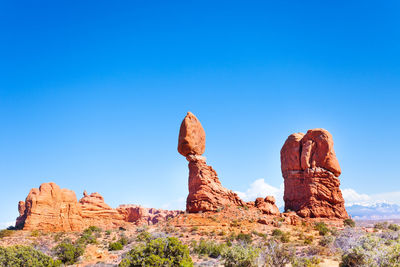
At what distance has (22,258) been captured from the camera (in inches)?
711

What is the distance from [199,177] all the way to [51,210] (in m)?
18.9

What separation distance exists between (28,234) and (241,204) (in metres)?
23.9

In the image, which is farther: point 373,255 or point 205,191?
point 205,191

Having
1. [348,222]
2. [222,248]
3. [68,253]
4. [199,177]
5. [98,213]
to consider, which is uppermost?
[199,177]

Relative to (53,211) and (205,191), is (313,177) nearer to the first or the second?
(205,191)

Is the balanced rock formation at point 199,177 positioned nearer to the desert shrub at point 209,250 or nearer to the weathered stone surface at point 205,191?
the weathered stone surface at point 205,191

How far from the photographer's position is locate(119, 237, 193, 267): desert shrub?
1559 cm

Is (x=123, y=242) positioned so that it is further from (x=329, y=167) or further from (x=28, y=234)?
(x=329, y=167)

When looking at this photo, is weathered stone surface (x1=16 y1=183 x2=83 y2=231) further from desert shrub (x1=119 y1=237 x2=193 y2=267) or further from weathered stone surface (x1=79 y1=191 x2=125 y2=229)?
desert shrub (x1=119 y1=237 x2=193 y2=267)

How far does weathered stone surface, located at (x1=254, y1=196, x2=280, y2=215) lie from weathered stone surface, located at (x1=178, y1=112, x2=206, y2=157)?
923cm

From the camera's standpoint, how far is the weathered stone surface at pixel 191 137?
1542 inches

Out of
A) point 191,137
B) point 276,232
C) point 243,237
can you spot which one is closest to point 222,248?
point 243,237

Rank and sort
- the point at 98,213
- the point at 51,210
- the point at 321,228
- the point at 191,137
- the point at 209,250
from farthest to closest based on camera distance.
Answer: the point at 98,213 < the point at 51,210 < the point at 191,137 < the point at 321,228 < the point at 209,250

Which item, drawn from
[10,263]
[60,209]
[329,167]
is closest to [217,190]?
[329,167]
